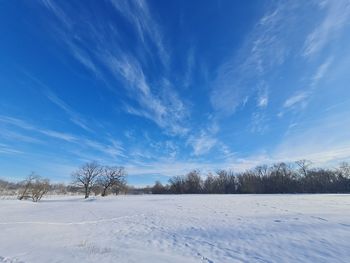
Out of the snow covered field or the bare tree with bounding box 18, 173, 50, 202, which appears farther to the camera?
the bare tree with bounding box 18, 173, 50, 202

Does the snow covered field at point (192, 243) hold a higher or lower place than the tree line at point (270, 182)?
lower

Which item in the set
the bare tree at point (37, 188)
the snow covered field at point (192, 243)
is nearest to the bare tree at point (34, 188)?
the bare tree at point (37, 188)

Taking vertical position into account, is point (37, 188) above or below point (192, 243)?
above

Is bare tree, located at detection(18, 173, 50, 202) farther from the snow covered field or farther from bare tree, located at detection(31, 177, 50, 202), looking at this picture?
the snow covered field

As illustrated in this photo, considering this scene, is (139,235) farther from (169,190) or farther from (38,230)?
(169,190)

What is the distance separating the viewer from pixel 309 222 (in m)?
11.3

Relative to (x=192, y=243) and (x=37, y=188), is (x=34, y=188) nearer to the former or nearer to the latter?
(x=37, y=188)

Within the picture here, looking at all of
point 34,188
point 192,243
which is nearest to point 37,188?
point 34,188

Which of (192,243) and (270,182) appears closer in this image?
(192,243)

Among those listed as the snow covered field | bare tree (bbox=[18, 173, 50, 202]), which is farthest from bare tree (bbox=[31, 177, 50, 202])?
the snow covered field

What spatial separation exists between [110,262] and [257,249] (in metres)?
4.91

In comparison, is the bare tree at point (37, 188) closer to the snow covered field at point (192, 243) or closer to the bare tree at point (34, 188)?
the bare tree at point (34, 188)

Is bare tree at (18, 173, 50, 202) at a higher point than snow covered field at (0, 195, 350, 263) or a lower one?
higher

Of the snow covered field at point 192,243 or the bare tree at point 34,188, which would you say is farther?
the bare tree at point 34,188
